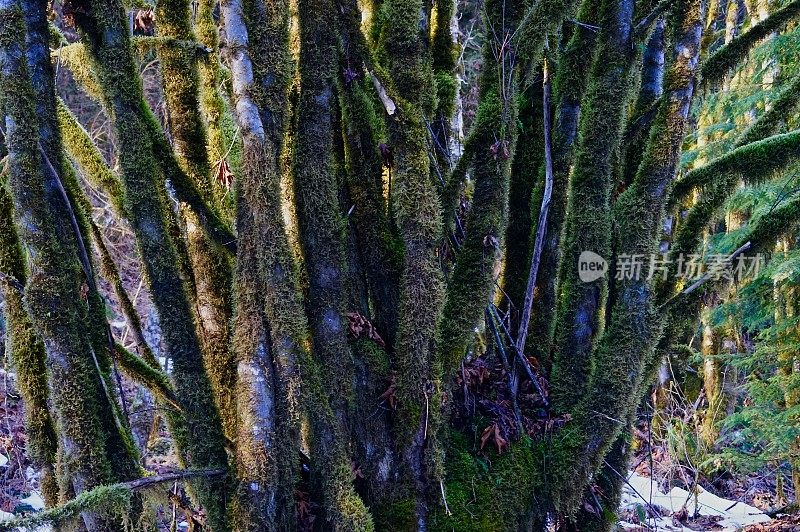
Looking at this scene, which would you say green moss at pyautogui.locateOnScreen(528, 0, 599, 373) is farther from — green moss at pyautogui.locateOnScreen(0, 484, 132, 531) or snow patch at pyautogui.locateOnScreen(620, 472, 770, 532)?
snow patch at pyautogui.locateOnScreen(620, 472, 770, 532)

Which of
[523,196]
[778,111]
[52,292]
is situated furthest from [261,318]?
[778,111]

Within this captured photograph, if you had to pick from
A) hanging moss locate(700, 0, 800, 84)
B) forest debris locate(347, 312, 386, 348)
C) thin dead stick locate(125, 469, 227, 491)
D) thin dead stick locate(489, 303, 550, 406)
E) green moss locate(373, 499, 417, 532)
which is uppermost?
hanging moss locate(700, 0, 800, 84)

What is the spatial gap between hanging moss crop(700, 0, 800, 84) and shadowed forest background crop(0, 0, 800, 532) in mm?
16

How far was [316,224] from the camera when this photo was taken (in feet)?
11.1

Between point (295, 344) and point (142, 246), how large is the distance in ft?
2.52

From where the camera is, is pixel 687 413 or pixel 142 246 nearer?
pixel 142 246

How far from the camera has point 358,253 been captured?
11.9 feet

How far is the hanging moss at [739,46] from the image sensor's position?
3768mm

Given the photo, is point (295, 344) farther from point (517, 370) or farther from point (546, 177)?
point (546, 177)

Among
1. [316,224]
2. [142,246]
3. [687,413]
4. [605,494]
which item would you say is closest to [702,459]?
[687,413]

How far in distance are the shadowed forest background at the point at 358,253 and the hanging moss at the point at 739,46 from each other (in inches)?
0.6

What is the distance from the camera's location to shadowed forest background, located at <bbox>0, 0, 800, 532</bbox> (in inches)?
120

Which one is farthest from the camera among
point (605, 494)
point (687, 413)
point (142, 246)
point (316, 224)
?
point (687, 413)

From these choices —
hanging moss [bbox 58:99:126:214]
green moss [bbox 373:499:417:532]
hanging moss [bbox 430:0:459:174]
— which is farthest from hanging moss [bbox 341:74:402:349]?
hanging moss [bbox 58:99:126:214]
